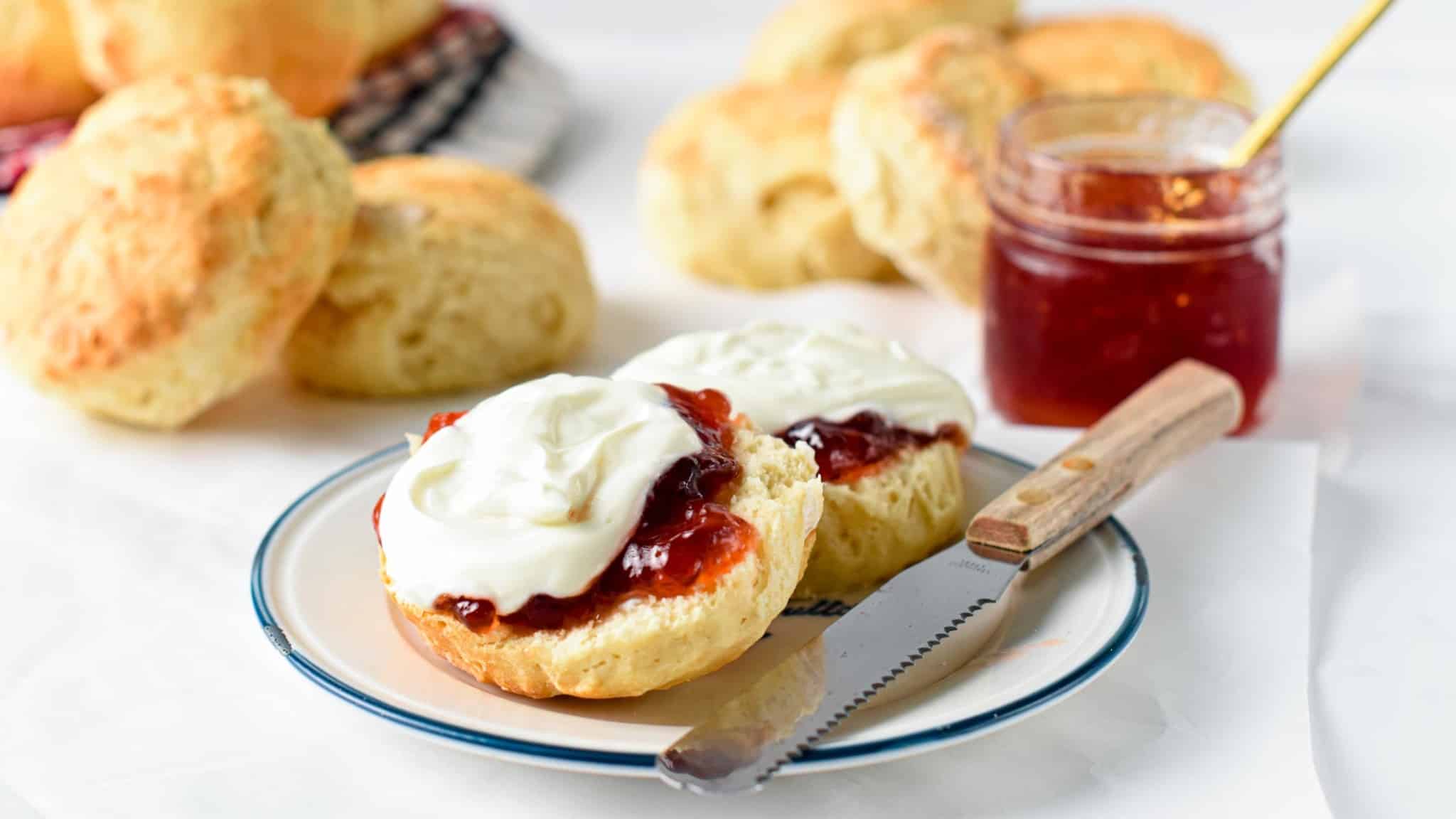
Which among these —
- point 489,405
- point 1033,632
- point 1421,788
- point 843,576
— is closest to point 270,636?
point 489,405

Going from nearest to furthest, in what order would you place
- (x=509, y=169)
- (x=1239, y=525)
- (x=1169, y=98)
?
1. (x=1239, y=525)
2. (x=1169, y=98)
3. (x=509, y=169)

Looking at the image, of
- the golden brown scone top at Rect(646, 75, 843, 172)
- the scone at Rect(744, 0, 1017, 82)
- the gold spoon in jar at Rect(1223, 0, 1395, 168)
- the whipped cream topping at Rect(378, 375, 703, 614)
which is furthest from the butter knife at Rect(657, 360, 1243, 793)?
the scone at Rect(744, 0, 1017, 82)

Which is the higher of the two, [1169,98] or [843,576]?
[1169,98]

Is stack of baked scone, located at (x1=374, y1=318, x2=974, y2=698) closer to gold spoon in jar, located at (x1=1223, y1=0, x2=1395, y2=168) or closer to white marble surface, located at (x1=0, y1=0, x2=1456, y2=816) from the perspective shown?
white marble surface, located at (x1=0, y1=0, x2=1456, y2=816)

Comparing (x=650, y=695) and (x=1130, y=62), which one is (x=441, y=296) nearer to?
(x=650, y=695)

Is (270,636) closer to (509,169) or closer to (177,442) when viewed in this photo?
(177,442)

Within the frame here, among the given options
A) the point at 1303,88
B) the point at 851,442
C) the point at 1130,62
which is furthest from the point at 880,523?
the point at 1130,62
